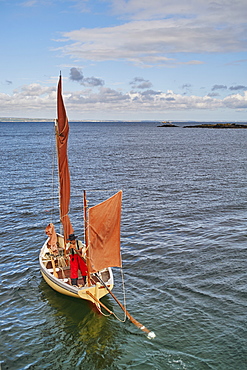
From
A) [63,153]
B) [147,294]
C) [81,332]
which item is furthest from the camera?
[63,153]

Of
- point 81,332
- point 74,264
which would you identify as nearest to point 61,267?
point 74,264

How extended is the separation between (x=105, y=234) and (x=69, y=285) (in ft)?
11.3

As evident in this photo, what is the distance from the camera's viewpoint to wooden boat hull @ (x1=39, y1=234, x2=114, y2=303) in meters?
17.7

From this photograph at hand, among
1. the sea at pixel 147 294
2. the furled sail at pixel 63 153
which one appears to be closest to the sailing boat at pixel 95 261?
the sea at pixel 147 294

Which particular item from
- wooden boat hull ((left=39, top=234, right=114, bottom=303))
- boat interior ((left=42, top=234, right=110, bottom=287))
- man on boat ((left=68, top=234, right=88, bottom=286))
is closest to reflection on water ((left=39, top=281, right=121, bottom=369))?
wooden boat hull ((left=39, top=234, right=114, bottom=303))

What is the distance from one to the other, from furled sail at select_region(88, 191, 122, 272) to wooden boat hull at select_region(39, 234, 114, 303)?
98 centimetres

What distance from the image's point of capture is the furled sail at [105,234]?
56.6 feet

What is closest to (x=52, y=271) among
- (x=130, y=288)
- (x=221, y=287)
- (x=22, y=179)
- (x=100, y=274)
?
(x=100, y=274)

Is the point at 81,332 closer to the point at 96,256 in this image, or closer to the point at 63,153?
the point at 96,256

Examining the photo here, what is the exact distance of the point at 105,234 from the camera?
17906 mm

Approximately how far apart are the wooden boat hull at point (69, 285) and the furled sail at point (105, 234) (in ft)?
3.22

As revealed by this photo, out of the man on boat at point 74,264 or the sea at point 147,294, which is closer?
the sea at point 147,294

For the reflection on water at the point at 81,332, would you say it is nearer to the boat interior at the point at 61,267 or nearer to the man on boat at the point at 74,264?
the boat interior at the point at 61,267

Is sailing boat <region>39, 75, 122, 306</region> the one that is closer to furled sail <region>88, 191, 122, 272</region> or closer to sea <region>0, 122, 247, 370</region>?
furled sail <region>88, 191, 122, 272</region>
